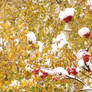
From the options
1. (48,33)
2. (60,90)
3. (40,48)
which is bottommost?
(60,90)

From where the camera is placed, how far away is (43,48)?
238cm

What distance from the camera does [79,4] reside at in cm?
281

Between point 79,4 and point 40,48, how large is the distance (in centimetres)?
82

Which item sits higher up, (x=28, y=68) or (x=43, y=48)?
(x=43, y=48)

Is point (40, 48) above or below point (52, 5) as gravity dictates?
below

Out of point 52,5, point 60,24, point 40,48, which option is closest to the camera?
point 40,48

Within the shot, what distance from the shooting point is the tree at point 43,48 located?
6.93ft

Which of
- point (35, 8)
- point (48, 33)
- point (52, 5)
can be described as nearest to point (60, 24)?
point (48, 33)

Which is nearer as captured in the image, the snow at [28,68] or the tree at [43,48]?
the tree at [43,48]

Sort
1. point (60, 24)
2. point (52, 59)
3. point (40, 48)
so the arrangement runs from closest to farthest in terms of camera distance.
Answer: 1. point (52, 59)
2. point (40, 48)
3. point (60, 24)

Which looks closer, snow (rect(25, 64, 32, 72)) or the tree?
the tree

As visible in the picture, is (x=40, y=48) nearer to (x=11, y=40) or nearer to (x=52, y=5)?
(x=11, y=40)

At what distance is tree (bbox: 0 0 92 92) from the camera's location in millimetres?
2114

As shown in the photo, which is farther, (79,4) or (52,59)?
(79,4)
